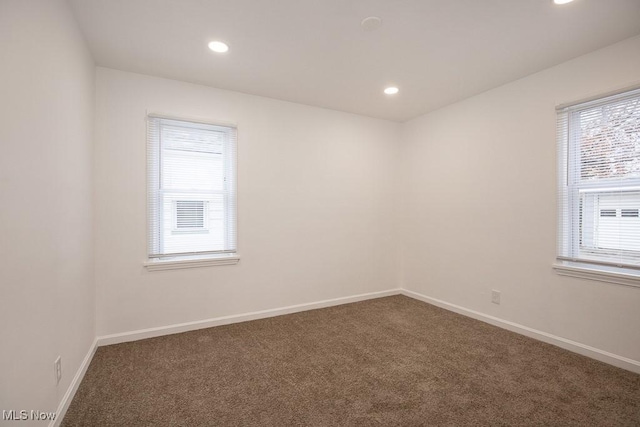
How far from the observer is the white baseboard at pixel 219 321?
9.37 feet

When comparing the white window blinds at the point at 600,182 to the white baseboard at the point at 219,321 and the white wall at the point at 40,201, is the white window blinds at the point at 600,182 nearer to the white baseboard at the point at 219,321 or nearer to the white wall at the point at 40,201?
the white baseboard at the point at 219,321

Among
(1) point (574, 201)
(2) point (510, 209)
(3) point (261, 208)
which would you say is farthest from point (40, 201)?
(1) point (574, 201)

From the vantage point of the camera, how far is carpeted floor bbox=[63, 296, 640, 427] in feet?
6.03

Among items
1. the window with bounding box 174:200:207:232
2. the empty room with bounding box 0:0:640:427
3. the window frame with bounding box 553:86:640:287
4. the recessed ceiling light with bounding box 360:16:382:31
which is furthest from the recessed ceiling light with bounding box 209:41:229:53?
the window frame with bounding box 553:86:640:287

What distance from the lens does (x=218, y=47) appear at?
2500 millimetres

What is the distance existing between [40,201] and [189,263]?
170 cm

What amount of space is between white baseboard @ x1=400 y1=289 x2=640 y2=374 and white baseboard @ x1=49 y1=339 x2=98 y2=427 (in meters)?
3.74

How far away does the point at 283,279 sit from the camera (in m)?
3.71

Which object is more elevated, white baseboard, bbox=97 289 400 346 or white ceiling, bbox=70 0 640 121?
white ceiling, bbox=70 0 640 121

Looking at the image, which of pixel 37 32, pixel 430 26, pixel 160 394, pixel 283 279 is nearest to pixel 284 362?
pixel 160 394

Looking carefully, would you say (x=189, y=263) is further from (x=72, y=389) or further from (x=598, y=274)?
(x=598, y=274)

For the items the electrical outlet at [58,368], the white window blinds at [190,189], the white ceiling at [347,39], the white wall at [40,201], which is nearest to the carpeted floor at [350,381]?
the electrical outlet at [58,368]

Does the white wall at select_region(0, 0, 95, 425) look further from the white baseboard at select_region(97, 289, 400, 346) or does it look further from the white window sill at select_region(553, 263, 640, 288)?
the white window sill at select_region(553, 263, 640, 288)

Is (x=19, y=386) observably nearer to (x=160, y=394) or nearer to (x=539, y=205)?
(x=160, y=394)
